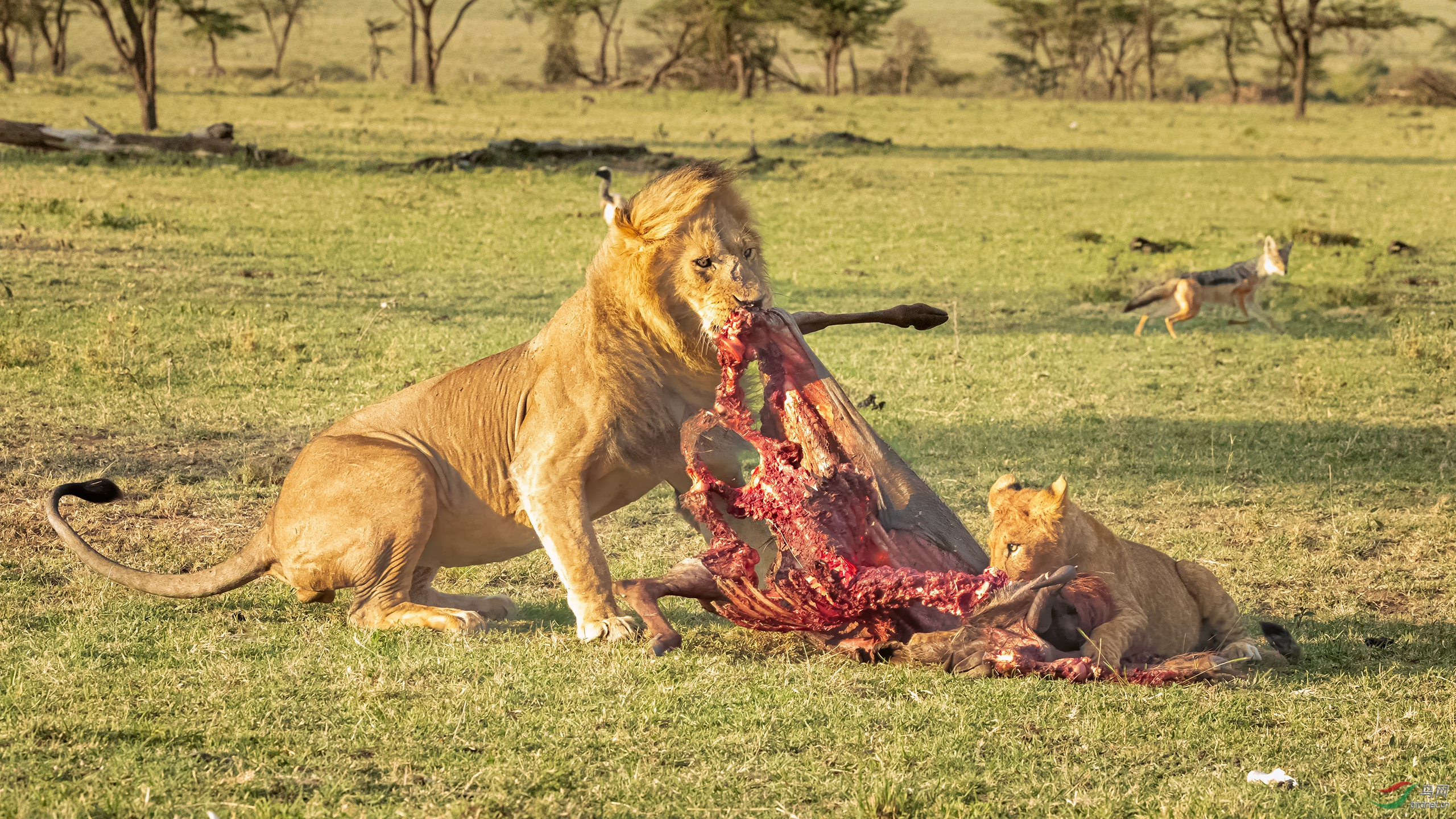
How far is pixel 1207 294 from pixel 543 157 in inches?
523

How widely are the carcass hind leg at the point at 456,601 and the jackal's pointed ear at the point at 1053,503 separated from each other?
2.05 metres

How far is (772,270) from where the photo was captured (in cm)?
1463

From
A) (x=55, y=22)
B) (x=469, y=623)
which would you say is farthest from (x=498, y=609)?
(x=55, y=22)

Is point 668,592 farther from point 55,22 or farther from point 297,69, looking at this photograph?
point 297,69

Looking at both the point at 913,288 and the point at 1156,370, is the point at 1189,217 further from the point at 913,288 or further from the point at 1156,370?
the point at 1156,370

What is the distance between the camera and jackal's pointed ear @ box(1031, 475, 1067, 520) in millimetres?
4332

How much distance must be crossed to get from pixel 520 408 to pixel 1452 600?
12.9ft

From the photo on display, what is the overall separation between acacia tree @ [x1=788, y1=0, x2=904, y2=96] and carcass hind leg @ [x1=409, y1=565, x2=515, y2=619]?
145 ft

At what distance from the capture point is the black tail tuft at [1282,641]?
4.65 m

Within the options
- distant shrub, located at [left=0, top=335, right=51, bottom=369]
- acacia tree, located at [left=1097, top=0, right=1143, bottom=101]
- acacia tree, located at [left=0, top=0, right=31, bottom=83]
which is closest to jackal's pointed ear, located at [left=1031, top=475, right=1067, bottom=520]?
distant shrub, located at [left=0, top=335, right=51, bottom=369]

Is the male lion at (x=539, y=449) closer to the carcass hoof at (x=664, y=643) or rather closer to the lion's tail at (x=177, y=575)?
the lion's tail at (x=177, y=575)

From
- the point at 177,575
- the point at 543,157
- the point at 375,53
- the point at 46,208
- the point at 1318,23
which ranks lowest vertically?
the point at 177,575

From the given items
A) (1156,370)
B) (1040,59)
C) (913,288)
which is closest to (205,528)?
(1156,370)

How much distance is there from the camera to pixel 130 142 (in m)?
21.4
